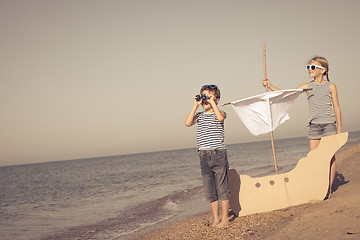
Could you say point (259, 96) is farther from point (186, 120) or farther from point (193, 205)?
point (193, 205)

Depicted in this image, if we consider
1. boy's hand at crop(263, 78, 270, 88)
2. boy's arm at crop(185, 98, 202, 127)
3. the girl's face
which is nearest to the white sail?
boy's hand at crop(263, 78, 270, 88)

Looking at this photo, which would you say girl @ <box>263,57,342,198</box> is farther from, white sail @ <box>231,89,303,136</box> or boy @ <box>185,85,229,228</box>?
boy @ <box>185,85,229,228</box>

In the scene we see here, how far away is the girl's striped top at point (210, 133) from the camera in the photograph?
13.7 ft

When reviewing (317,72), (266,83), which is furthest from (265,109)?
(317,72)

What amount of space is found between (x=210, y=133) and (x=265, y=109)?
110cm

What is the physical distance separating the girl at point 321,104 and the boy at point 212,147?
Result: 1.15 meters

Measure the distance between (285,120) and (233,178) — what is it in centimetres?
133

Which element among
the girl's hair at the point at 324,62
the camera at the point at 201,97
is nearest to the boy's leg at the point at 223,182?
the camera at the point at 201,97

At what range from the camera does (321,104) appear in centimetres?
455

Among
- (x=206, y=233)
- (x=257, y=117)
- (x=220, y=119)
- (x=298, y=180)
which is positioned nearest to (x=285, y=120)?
(x=257, y=117)

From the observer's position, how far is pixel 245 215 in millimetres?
4559

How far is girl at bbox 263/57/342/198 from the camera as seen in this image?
4.52 metres

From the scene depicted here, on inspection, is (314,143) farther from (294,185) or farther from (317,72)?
(317,72)

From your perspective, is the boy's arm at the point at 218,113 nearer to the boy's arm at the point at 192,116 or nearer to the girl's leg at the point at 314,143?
the boy's arm at the point at 192,116
